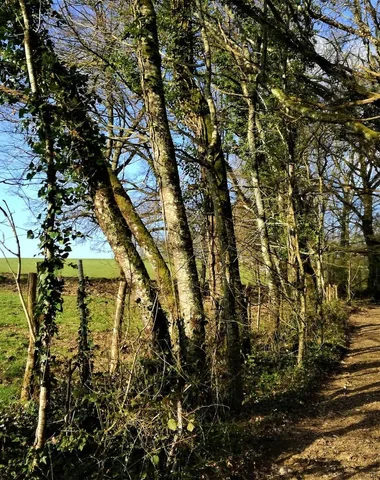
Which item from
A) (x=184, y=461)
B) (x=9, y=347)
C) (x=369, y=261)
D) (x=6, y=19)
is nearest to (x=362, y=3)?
(x=6, y=19)

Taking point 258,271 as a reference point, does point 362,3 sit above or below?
above

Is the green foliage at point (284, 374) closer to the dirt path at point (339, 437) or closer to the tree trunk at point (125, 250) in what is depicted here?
the dirt path at point (339, 437)

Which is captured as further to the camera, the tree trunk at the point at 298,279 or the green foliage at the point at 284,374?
the tree trunk at the point at 298,279

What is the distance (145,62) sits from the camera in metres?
6.76

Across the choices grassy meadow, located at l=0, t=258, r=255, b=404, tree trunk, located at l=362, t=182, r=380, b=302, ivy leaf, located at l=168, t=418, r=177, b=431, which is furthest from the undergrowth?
tree trunk, located at l=362, t=182, r=380, b=302

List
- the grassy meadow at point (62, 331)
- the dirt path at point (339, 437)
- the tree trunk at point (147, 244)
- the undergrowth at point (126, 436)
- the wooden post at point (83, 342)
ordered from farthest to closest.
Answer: the grassy meadow at point (62, 331) < the tree trunk at point (147, 244) < the wooden post at point (83, 342) < the dirt path at point (339, 437) < the undergrowth at point (126, 436)

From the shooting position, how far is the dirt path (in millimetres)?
5007

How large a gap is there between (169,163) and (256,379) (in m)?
4.48

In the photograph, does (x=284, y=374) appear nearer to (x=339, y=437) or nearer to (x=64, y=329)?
(x=339, y=437)

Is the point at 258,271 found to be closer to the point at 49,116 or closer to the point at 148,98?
the point at 148,98

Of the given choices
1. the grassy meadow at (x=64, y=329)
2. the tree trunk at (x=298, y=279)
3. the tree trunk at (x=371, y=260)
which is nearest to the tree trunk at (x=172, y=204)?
the grassy meadow at (x=64, y=329)

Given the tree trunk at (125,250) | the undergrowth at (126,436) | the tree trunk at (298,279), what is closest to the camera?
the undergrowth at (126,436)

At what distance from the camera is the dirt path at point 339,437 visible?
501 centimetres

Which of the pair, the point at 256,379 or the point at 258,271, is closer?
the point at 256,379
